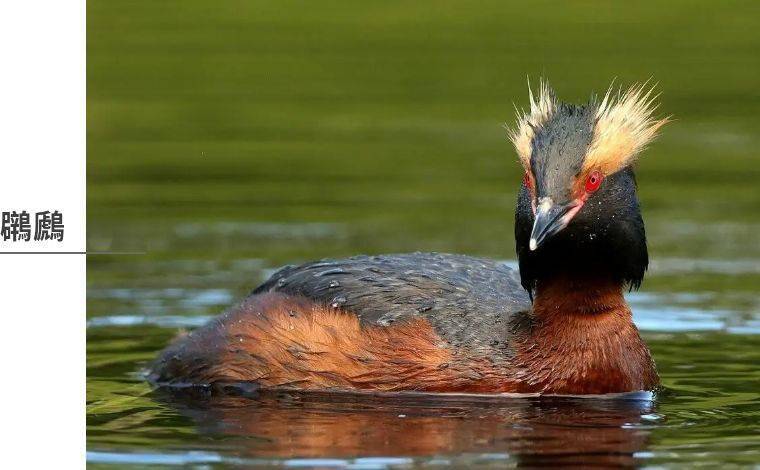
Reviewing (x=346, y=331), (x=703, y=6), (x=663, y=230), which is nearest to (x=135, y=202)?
(x=663, y=230)

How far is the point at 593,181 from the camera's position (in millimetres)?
13578

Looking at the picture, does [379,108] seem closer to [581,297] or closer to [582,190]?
[581,297]

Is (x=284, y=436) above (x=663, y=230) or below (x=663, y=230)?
below

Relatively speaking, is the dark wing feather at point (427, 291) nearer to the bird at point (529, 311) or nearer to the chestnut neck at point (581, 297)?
the bird at point (529, 311)

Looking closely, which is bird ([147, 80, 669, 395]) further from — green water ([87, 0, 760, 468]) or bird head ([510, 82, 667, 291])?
green water ([87, 0, 760, 468])

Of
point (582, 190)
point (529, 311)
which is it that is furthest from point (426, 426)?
point (582, 190)

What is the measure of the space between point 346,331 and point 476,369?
1.09 meters

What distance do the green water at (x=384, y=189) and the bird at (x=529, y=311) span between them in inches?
9.5

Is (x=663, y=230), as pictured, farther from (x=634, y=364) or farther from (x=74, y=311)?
(x=74, y=311)

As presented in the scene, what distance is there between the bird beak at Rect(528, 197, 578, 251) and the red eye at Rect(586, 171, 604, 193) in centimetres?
21

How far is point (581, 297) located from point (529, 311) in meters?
0.50

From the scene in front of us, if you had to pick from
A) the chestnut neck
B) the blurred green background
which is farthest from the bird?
the blurred green background

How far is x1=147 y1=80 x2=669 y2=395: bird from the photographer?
44.6 ft

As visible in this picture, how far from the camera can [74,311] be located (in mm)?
12914
